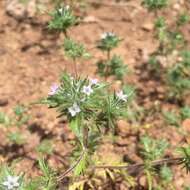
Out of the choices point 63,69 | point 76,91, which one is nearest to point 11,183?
point 76,91

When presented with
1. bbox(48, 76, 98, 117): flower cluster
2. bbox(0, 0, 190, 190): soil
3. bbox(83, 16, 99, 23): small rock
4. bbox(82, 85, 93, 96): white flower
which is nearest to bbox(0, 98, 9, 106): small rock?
bbox(0, 0, 190, 190): soil

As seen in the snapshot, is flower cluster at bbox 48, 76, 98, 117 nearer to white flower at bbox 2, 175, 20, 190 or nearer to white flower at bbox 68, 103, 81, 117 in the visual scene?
white flower at bbox 68, 103, 81, 117

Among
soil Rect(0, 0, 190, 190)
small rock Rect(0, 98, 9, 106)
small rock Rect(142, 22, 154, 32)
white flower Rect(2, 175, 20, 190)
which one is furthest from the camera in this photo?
small rock Rect(142, 22, 154, 32)

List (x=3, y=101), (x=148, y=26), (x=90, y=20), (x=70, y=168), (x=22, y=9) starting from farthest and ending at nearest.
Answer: (x=22, y=9), (x=90, y=20), (x=148, y=26), (x=3, y=101), (x=70, y=168)

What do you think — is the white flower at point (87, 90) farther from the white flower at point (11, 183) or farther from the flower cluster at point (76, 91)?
the white flower at point (11, 183)

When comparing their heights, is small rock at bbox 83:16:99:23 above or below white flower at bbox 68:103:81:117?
below

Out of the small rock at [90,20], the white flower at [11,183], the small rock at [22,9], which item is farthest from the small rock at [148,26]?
the white flower at [11,183]

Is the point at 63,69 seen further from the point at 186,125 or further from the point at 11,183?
the point at 11,183
